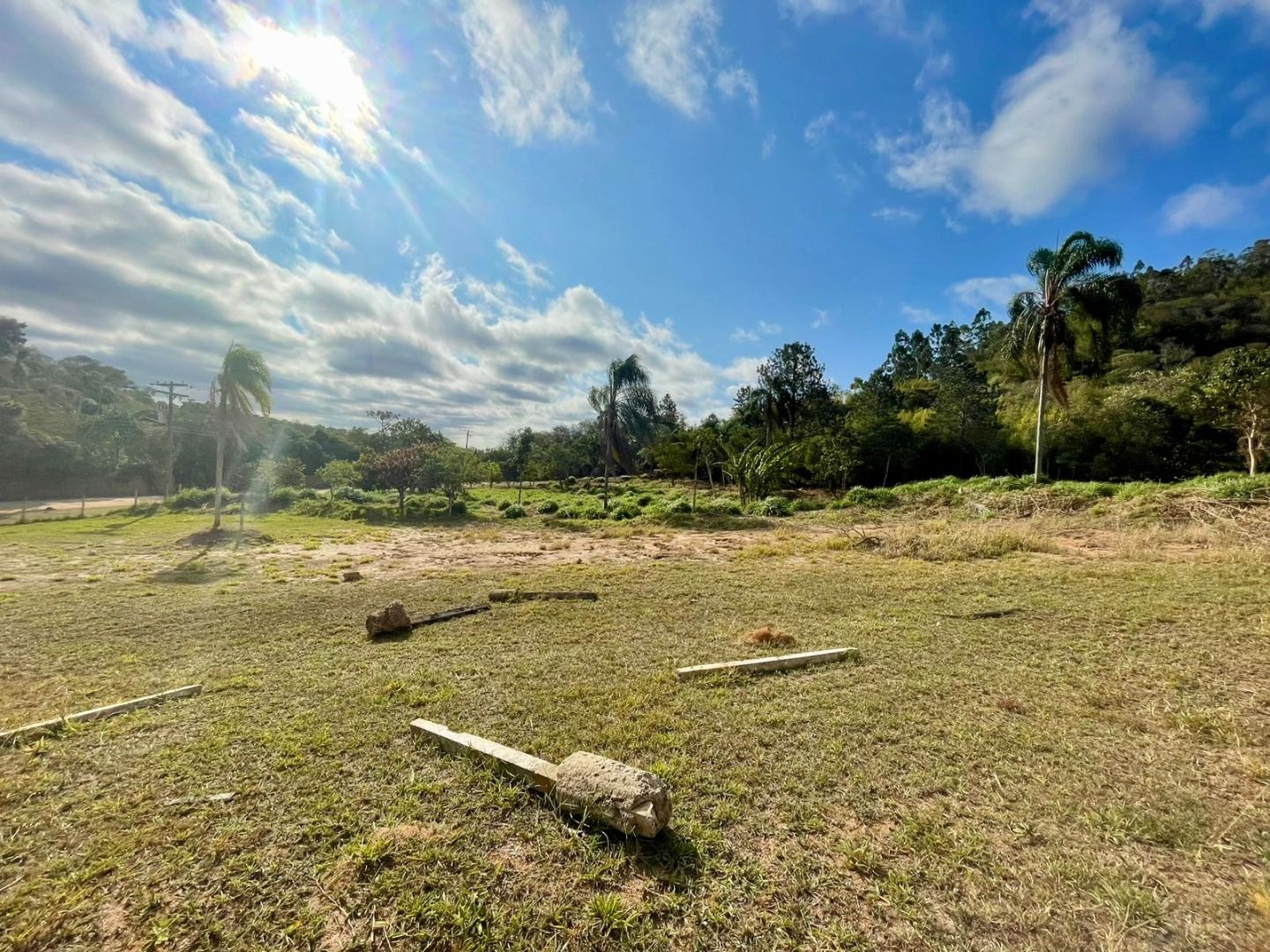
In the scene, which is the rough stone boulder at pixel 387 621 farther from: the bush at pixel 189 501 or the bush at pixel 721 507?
the bush at pixel 189 501

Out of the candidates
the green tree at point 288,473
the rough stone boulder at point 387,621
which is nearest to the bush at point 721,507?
the rough stone boulder at point 387,621

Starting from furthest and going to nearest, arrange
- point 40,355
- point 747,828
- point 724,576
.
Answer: point 40,355 < point 724,576 < point 747,828

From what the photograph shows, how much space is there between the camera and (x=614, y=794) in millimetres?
2291

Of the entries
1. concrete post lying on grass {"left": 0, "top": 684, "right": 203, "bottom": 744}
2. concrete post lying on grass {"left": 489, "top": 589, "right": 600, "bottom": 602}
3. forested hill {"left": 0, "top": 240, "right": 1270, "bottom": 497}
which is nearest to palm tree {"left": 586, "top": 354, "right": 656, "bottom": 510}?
forested hill {"left": 0, "top": 240, "right": 1270, "bottom": 497}

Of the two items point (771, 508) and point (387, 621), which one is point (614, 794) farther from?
point (771, 508)

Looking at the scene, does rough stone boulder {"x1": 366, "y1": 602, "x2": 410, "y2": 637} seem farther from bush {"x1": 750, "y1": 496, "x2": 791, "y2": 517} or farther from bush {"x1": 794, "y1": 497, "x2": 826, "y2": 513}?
bush {"x1": 794, "y1": 497, "x2": 826, "y2": 513}

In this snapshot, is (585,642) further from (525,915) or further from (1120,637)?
(1120,637)

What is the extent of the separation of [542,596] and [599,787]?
4.77 m

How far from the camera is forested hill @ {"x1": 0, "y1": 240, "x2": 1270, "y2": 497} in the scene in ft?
72.1

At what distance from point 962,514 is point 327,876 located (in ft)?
57.2

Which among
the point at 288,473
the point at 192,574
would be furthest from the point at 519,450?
the point at 192,574

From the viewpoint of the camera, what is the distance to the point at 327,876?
202 centimetres

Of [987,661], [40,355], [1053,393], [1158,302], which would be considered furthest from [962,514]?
[40,355]

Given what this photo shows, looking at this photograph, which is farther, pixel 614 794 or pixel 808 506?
pixel 808 506
